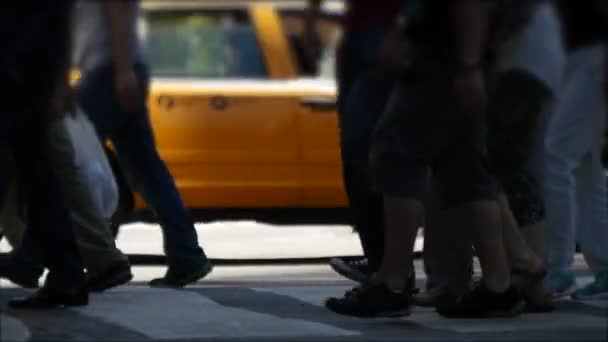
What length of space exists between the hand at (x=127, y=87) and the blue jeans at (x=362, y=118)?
0.70 metres

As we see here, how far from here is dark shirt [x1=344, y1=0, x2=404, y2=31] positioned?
663 centimetres

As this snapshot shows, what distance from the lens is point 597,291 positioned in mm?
7754

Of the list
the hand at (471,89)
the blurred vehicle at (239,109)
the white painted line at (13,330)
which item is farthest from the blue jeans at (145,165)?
the blurred vehicle at (239,109)

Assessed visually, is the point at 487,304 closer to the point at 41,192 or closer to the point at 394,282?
the point at 394,282

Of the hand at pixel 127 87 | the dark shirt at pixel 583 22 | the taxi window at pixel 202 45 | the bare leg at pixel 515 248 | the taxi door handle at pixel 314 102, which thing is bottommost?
the bare leg at pixel 515 248

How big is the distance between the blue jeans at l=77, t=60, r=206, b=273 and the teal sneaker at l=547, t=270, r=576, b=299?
4.71 ft

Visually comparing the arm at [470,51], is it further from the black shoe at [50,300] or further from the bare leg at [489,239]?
the black shoe at [50,300]

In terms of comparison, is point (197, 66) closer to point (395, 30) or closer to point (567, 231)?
point (567, 231)

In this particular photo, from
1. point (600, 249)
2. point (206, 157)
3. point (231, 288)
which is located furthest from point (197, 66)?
point (600, 249)

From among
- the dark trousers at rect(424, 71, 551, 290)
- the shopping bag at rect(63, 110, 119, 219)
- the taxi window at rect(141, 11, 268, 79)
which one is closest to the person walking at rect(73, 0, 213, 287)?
the shopping bag at rect(63, 110, 119, 219)

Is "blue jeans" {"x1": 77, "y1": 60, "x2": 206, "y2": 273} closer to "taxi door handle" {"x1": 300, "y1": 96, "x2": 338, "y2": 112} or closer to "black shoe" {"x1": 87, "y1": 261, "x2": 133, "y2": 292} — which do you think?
"black shoe" {"x1": 87, "y1": 261, "x2": 133, "y2": 292}

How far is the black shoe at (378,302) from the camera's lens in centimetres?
709

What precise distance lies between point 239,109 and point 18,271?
306 cm

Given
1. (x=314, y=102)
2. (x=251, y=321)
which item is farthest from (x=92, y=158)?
(x=314, y=102)
